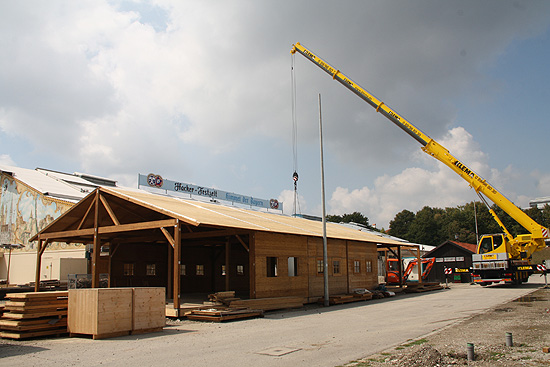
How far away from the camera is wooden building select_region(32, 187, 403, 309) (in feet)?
62.8

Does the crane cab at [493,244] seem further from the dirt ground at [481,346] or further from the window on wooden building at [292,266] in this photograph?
the dirt ground at [481,346]

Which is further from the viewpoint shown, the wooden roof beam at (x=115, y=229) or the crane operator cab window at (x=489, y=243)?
the crane operator cab window at (x=489, y=243)

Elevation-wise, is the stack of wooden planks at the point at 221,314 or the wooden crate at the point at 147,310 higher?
the wooden crate at the point at 147,310

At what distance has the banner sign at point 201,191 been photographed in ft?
142

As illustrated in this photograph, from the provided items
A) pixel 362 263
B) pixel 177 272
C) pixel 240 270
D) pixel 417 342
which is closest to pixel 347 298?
pixel 362 263

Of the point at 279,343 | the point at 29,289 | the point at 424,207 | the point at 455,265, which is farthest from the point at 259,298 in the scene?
the point at 424,207

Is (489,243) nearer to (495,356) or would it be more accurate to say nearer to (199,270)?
(199,270)

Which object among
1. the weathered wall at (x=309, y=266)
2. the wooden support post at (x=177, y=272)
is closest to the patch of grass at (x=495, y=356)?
the wooden support post at (x=177, y=272)

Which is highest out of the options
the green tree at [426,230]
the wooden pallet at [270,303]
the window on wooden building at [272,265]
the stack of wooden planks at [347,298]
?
the green tree at [426,230]

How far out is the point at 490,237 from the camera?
3112cm

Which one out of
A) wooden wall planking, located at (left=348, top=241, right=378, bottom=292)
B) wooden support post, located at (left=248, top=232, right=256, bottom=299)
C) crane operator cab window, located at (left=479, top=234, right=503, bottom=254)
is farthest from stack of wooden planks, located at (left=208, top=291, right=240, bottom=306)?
crane operator cab window, located at (left=479, top=234, right=503, bottom=254)

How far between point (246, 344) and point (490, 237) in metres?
25.6

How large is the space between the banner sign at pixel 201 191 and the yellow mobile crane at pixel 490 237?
20.2m

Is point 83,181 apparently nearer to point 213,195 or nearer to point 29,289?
point 213,195
